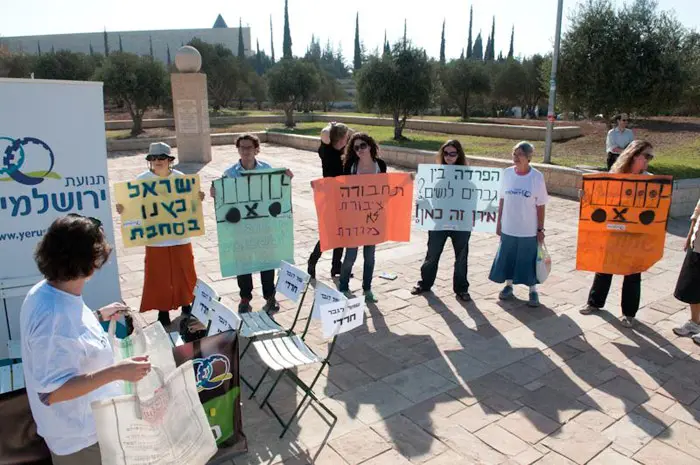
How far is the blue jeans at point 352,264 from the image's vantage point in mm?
6363

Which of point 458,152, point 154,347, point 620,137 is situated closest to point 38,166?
point 154,347

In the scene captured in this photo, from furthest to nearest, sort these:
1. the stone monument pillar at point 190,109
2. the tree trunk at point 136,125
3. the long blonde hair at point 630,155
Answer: the tree trunk at point 136,125, the stone monument pillar at point 190,109, the long blonde hair at point 630,155

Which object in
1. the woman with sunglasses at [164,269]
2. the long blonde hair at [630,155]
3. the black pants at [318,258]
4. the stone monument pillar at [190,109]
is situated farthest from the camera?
the stone monument pillar at [190,109]

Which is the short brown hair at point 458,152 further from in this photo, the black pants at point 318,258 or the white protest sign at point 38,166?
the white protest sign at point 38,166

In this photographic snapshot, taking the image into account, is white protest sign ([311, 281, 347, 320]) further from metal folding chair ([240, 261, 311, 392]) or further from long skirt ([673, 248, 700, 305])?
long skirt ([673, 248, 700, 305])

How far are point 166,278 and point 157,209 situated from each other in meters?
0.70

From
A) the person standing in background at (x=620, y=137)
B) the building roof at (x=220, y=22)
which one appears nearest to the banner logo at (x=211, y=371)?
the person standing in background at (x=620, y=137)

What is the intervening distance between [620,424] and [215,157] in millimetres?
17926

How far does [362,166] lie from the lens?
632cm

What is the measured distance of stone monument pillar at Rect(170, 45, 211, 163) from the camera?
61.0ft

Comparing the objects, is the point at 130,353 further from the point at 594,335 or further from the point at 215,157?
the point at 215,157

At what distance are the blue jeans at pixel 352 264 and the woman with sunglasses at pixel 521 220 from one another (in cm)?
143

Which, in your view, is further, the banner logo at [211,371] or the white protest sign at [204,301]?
the white protest sign at [204,301]

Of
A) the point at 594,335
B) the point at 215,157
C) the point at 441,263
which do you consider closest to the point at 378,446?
the point at 594,335
